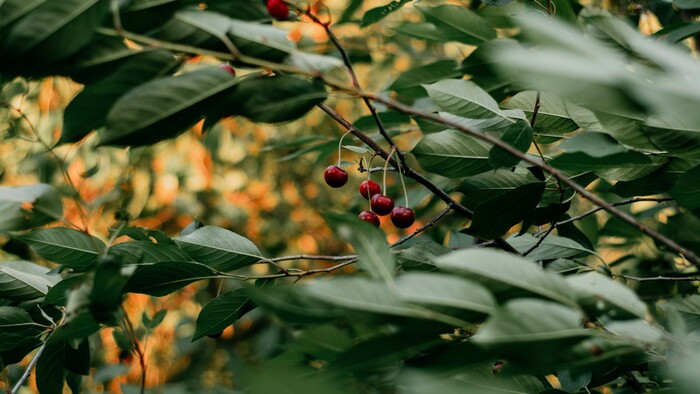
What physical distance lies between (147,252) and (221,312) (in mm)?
102

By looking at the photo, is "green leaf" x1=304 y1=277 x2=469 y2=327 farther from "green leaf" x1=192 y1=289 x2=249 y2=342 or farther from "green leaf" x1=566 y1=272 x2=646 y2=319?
"green leaf" x1=192 y1=289 x2=249 y2=342

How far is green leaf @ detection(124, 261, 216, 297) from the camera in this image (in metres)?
0.56

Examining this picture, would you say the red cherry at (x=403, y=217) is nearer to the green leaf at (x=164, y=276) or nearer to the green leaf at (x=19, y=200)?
the green leaf at (x=164, y=276)

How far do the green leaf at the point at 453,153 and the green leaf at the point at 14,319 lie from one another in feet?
1.47

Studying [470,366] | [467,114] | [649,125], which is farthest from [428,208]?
[470,366]

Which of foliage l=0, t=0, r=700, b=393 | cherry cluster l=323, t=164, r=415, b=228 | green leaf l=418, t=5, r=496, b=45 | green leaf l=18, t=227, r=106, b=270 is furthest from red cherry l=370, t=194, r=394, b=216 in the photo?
green leaf l=18, t=227, r=106, b=270

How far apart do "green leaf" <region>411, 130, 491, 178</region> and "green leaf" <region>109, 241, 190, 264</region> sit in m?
0.27

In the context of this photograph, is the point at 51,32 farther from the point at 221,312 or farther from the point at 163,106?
the point at 221,312

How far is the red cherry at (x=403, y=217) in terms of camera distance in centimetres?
82

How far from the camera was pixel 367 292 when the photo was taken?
34cm

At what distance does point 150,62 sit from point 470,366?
11.4 inches

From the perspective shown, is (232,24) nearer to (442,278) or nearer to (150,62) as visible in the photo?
(150,62)

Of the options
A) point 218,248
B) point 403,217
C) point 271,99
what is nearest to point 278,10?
point 271,99

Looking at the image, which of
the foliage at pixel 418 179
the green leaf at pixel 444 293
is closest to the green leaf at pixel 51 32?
the foliage at pixel 418 179
